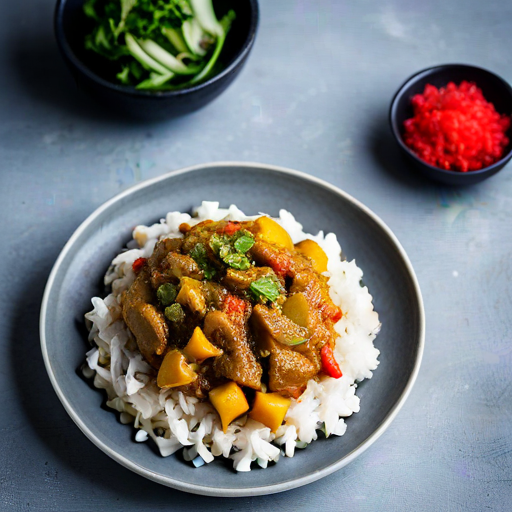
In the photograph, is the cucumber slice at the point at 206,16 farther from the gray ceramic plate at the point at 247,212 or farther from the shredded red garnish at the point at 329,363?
the shredded red garnish at the point at 329,363

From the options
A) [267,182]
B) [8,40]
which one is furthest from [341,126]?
[8,40]

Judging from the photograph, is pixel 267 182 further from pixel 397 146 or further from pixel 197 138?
pixel 397 146

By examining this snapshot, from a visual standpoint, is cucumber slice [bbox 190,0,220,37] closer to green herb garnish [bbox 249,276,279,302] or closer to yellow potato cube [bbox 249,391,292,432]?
green herb garnish [bbox 249,276,279,302]

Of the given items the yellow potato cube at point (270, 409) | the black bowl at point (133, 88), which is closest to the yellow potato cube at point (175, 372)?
the yellow potato cube at point (270, 409)

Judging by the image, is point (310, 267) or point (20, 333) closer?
point (310, 267)

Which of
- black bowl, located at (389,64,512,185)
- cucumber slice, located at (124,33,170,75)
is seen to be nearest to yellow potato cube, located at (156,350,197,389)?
cucumber slice, located at (124,33,170,75)

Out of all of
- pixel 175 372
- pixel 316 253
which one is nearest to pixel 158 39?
pixel 316 253
